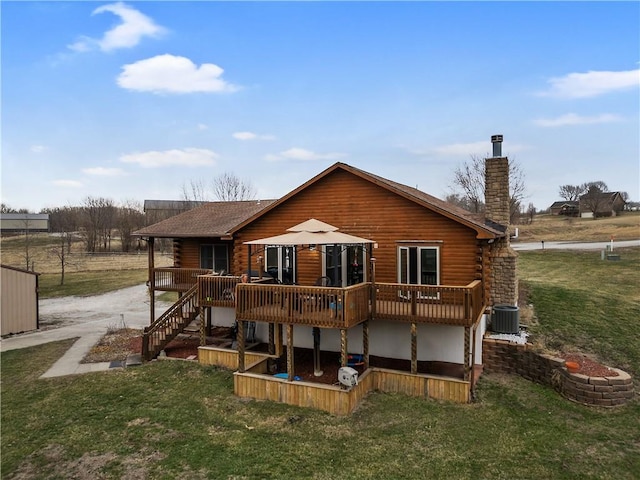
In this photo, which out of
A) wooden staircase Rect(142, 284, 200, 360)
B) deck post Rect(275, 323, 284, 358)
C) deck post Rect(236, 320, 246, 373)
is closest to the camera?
deck post Rect(236, 320, 246, 373)

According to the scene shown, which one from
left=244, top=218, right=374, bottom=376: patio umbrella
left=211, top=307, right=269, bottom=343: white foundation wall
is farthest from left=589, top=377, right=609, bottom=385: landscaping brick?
left=211, top=307, right=269, bottom=343: white foundation wall

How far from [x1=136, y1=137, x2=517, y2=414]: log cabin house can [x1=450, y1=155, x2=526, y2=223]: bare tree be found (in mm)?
24630

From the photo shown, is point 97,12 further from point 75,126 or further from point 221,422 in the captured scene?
point 221,422

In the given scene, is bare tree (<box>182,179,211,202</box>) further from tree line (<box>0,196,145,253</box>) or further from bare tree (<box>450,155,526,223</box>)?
bare tree (<box>450,155,526,223</box>)

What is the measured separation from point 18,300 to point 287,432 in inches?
653

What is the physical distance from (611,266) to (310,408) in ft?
80.5

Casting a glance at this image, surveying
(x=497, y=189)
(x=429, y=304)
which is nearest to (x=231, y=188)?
(x=497, y=189)

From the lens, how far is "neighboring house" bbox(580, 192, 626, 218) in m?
63.2

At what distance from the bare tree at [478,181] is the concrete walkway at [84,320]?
30410mm

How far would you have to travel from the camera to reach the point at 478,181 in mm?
38031

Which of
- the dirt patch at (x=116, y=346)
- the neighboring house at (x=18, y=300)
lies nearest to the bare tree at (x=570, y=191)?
the dirt patch at (x=116, y=346)

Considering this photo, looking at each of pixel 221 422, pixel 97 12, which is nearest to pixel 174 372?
pixel 221 422

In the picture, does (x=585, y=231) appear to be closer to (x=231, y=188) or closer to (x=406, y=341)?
(x=231, y=188)

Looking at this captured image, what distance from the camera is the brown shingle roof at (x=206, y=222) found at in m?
16.5
